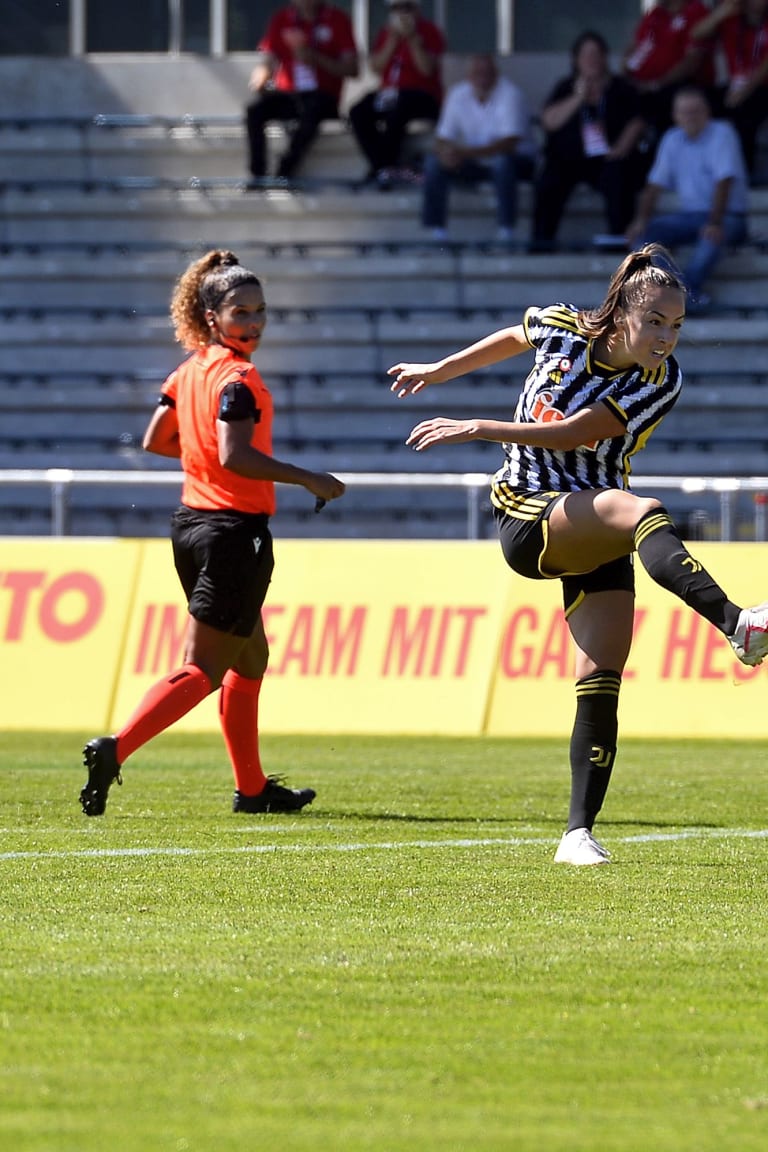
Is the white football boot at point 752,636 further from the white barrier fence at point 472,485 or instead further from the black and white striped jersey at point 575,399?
the white barrier fence at point 472,485

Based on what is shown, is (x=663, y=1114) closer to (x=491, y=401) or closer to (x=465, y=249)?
(x=491, y=401)

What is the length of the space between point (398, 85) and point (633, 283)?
13.8 m

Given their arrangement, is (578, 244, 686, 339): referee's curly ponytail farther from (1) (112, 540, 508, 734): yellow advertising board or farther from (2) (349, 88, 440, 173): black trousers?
(2) (349, 88, 440, 173): black trousers

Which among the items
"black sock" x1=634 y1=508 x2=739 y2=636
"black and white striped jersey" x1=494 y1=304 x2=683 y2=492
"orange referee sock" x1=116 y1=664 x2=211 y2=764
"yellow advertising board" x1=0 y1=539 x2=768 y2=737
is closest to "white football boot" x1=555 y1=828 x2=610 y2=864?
"black sock" x1=634 y1=508 x2=739 y2=636

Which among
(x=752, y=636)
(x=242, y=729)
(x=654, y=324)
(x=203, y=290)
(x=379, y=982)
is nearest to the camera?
(x=379, y=982)

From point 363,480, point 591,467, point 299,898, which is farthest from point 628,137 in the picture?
point 299,898

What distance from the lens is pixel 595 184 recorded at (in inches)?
728

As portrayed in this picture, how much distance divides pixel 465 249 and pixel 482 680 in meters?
8.38

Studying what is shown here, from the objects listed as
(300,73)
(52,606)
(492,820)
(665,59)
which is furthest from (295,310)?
(492,820)

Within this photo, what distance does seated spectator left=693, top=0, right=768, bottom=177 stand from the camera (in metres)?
18.2

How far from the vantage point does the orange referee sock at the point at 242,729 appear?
7598mm

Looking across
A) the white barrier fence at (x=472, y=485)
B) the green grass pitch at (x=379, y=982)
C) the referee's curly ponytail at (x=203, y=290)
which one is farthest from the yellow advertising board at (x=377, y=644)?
the referee's curly ponytail at (x=203, y=290)

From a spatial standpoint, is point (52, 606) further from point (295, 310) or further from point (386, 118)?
point (386, 118)

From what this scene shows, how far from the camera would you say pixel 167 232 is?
2006 cm
